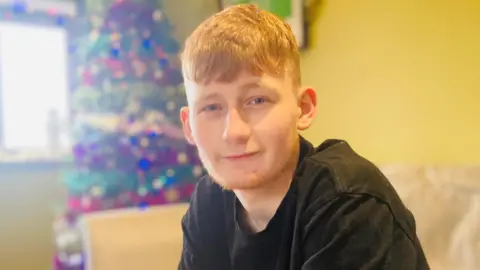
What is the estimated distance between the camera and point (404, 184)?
1494 millimetres

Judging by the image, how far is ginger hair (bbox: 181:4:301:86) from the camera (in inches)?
32.1

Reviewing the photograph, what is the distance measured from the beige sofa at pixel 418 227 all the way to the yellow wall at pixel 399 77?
1.20 feet

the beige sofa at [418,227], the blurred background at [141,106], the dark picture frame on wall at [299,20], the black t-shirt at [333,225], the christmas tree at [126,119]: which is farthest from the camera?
the christmas tree at [126,119]

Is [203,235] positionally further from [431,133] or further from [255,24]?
[431,133]

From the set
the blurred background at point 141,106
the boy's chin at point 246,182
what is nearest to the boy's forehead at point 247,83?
the boy's chin at point 246,182

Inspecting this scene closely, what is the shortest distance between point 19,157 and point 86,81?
0.55 meters

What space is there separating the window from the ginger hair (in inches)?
93.0

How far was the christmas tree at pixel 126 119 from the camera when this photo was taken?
9.36 ft

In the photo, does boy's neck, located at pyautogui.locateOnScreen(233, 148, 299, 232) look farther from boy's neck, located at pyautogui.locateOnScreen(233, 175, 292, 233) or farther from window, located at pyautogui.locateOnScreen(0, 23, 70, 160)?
window, located at pyautogui.locateOnScreen(0, 23, 70, 160)

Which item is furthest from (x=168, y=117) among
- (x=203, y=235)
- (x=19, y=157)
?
(x=203, y=235)

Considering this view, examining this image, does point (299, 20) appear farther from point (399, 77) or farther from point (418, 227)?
point (418, 227)

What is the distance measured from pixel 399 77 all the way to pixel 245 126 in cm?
139

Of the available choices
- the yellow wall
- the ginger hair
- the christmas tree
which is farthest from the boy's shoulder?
the christmas tree

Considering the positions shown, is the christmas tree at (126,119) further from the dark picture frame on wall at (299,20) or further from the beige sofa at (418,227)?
the beige sofa at (418,227)
